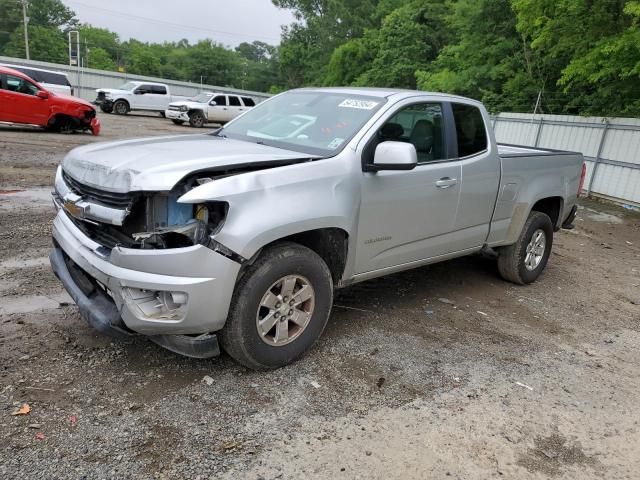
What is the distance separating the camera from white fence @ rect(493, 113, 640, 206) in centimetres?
1255

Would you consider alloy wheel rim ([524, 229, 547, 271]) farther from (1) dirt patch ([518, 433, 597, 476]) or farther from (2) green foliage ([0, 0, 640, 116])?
(2) green foliage ([0, 0, 640, 116])

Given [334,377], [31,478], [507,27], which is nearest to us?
[31,478]

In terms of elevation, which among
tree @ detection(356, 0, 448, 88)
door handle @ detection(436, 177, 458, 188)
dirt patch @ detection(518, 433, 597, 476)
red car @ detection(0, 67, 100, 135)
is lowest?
dirt patch @ detection(518, 433, 597, 476)

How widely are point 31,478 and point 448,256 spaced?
3513 mm

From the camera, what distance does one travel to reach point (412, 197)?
4086 millimetres

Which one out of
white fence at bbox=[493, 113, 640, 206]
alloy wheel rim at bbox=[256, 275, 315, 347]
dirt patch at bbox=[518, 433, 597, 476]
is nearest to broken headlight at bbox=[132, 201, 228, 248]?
alloy wheel rim at bbox=[256, 275, 315, 347]

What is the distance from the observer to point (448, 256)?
15.5 ft

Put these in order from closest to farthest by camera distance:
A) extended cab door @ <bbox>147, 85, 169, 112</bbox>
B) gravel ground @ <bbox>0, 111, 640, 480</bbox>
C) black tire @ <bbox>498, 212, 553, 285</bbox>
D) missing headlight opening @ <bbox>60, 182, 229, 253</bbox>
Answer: gravel ground @ <bbox>0, 111, 640, 480</bbox> < missing headlight opening @ <bbox>60, 182, 229, 253</bbox> < black tire @ <bbox>498, 212, 553, 285</bbox> < extended cab door @ <bbox>147, 85, 169, 112</bbox>

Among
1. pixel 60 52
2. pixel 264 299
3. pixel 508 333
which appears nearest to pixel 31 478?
pixel 264 299

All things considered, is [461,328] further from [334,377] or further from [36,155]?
[36,155]

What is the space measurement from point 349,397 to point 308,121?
213 centimetres

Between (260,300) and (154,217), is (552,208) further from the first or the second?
(154,217)

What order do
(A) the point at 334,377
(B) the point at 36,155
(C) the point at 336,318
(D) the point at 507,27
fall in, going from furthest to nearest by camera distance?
(D) the point at 507,27 < (B) the point at 36,155 < (C) the point at 336,318 < (A) the point at 334,377

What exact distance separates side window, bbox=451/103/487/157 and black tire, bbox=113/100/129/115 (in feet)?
85.8
